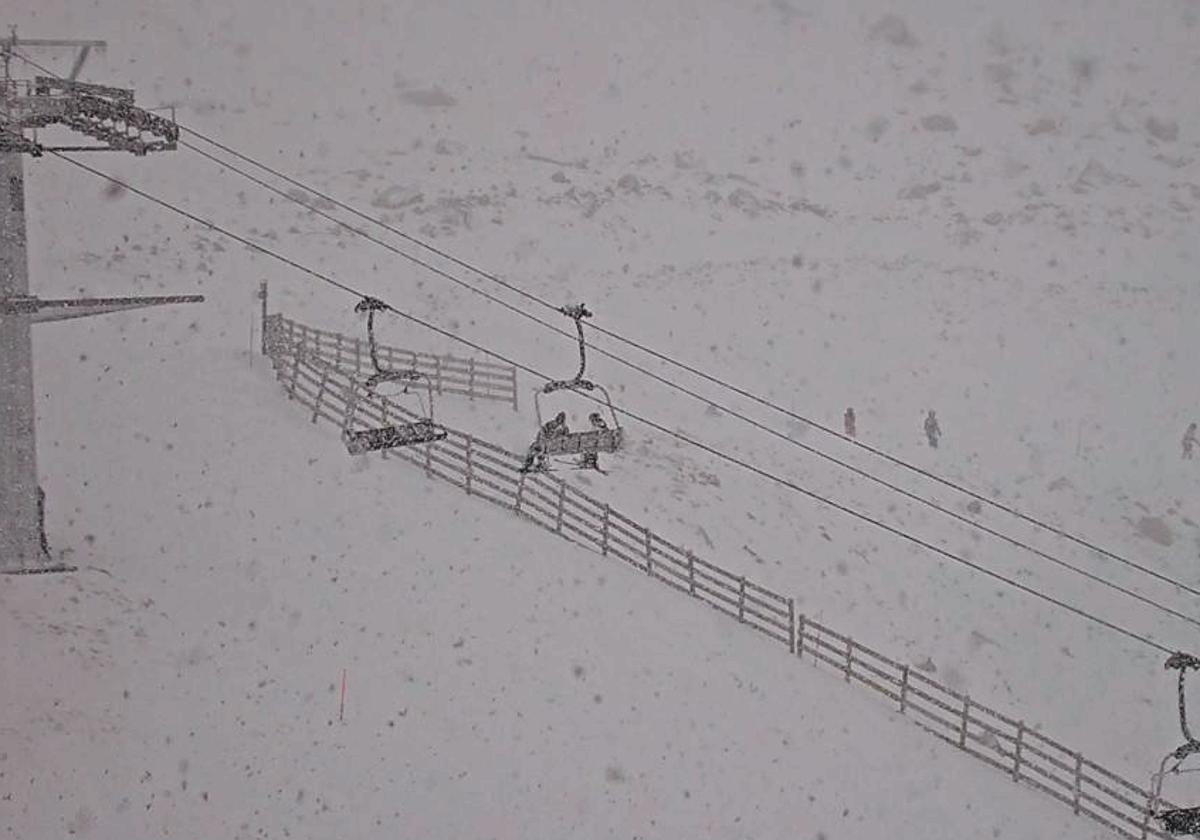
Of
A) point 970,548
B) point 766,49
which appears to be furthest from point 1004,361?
point 766,49

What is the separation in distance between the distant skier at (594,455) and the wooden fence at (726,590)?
0.47 ft

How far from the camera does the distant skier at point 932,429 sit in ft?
20.4

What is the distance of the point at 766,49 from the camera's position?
20.3 feet

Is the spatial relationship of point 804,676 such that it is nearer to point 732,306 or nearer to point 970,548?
point 970,548

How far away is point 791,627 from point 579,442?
127 centimetres

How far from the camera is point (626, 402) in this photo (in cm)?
592

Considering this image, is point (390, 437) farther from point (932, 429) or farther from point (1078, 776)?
point (1078, 776)

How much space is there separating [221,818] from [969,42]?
15.5 ft

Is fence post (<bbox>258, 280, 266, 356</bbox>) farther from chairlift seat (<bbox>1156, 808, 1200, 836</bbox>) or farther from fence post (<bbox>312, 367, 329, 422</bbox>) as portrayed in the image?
chairlift seat (<bbox>1156, 808, 1200, 836</bbox>)

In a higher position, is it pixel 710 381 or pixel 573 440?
pixel 710 381

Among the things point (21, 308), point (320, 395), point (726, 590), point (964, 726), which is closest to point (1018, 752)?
point (964, 726)

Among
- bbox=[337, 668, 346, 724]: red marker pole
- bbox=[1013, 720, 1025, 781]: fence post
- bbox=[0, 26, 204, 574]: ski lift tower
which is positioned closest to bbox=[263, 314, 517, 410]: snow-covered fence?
A: bbox=[0, 26, 204, 574]: ski lift tower

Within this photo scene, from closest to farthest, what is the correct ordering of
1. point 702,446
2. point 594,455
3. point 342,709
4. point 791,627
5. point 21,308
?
point 21,308, point 342,709, point 594,455, point 791,627, point 702,446

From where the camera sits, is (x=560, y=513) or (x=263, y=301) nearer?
(x=263, y=301)
